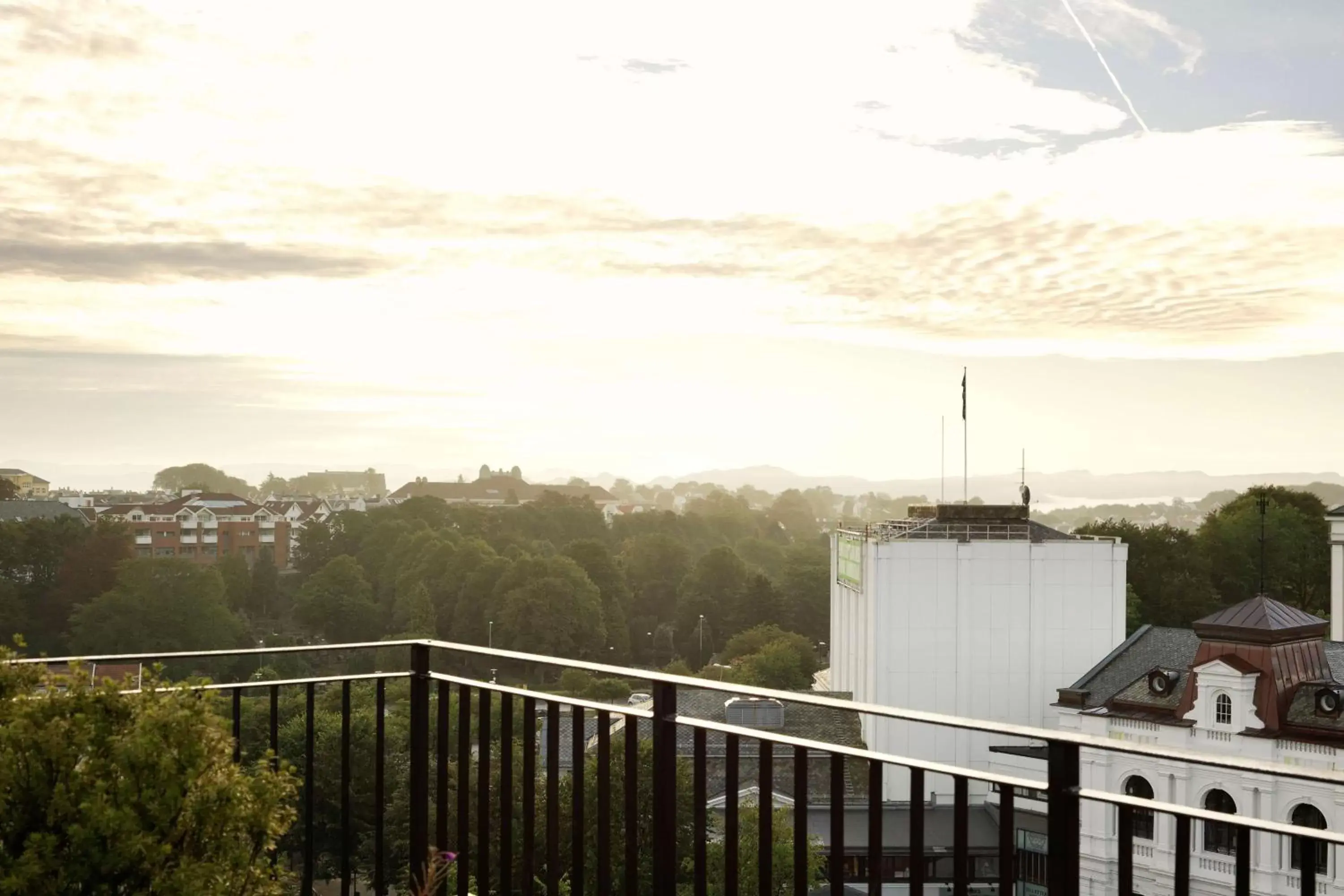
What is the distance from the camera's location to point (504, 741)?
304cm

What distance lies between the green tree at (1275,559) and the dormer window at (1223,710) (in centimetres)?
2399

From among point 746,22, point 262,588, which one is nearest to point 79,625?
point 262,588

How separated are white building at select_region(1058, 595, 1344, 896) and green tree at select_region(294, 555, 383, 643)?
44.3 metres

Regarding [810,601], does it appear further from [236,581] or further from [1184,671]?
[1184,671]

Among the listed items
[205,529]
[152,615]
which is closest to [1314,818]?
[152,615]

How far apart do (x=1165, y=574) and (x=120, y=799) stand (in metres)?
49.3

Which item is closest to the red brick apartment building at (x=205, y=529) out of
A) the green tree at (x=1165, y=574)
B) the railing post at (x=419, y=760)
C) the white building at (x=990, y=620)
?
the white building at (x=990, y=620)

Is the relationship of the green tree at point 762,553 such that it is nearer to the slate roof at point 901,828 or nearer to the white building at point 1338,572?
the white building at point 1338,572

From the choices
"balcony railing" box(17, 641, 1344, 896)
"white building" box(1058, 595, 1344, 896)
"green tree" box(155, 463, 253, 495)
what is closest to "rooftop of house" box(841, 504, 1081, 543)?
"white building" box(1058, 595, 1344, 896)

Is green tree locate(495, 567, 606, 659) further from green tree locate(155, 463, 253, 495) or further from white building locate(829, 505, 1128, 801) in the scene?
green tree locate(155, 463, 253, 495)

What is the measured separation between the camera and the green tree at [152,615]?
53719 mm

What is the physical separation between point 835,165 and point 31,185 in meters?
30.5

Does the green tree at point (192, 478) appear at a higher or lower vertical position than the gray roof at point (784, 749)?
higher

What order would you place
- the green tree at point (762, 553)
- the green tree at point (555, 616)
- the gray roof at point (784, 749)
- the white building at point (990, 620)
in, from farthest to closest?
1. the green tree at point (762, 553)
2. the green tree at point (555, 616)
3. the white building at point (990, 620)
4. the gray roof at point (784, 749)
